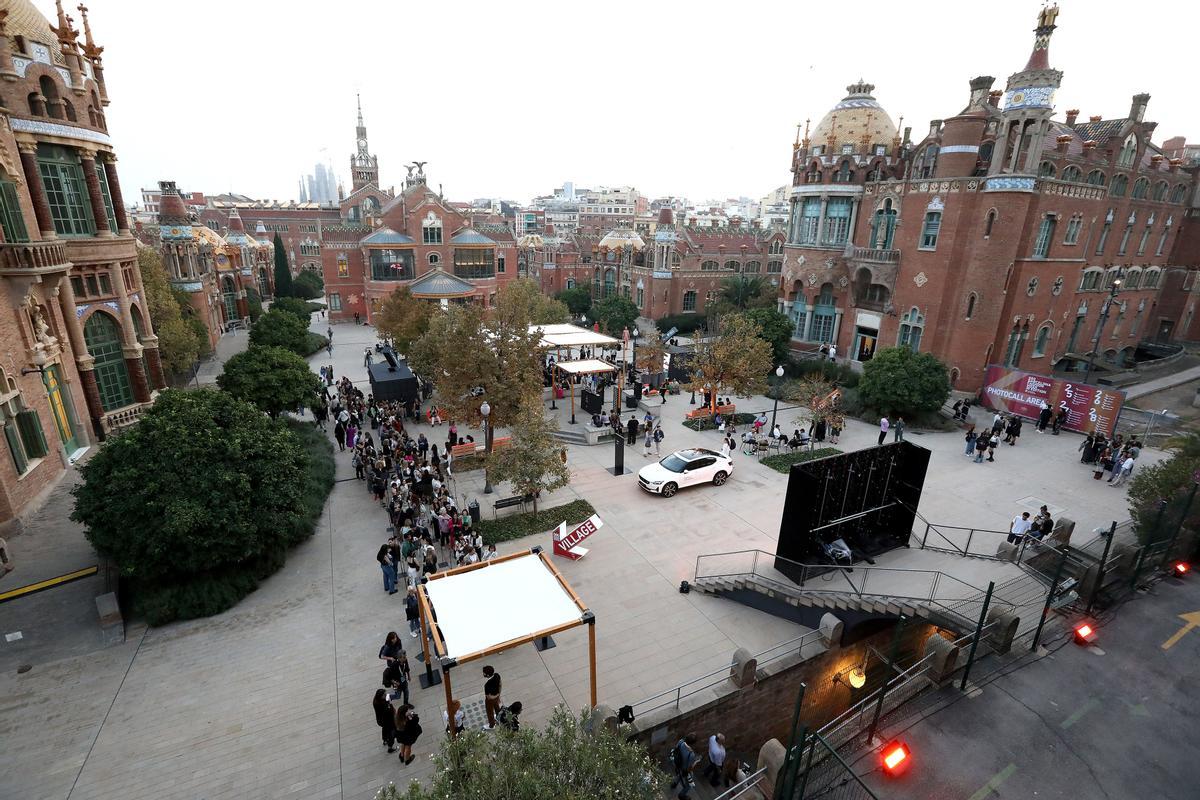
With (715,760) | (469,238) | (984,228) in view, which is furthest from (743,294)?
(715,760)

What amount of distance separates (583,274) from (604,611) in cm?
6039

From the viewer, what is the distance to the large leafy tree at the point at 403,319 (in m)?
31.2

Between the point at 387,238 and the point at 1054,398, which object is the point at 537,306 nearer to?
the point at 387,238

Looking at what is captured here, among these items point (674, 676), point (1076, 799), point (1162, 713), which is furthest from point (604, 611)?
point (1162, 713)

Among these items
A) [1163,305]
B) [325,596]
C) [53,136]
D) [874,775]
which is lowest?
[325,596]

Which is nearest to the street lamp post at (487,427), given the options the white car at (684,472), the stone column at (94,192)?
the white car at (684,472)

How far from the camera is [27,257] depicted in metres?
16.3

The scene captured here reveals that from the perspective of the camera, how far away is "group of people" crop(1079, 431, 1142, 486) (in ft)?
66.6

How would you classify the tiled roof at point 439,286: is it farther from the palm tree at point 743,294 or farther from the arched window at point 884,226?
the arched window at point 884,226

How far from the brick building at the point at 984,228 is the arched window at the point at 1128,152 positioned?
84 mm

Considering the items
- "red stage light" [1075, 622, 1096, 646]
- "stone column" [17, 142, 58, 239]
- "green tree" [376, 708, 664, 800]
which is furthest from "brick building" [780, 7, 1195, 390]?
"stone column" [17, 142, 58, 239]

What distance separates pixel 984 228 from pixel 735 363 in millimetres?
15032

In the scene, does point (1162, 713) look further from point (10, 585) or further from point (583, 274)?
point (583, 274)

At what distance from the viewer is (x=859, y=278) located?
35.3 metres
